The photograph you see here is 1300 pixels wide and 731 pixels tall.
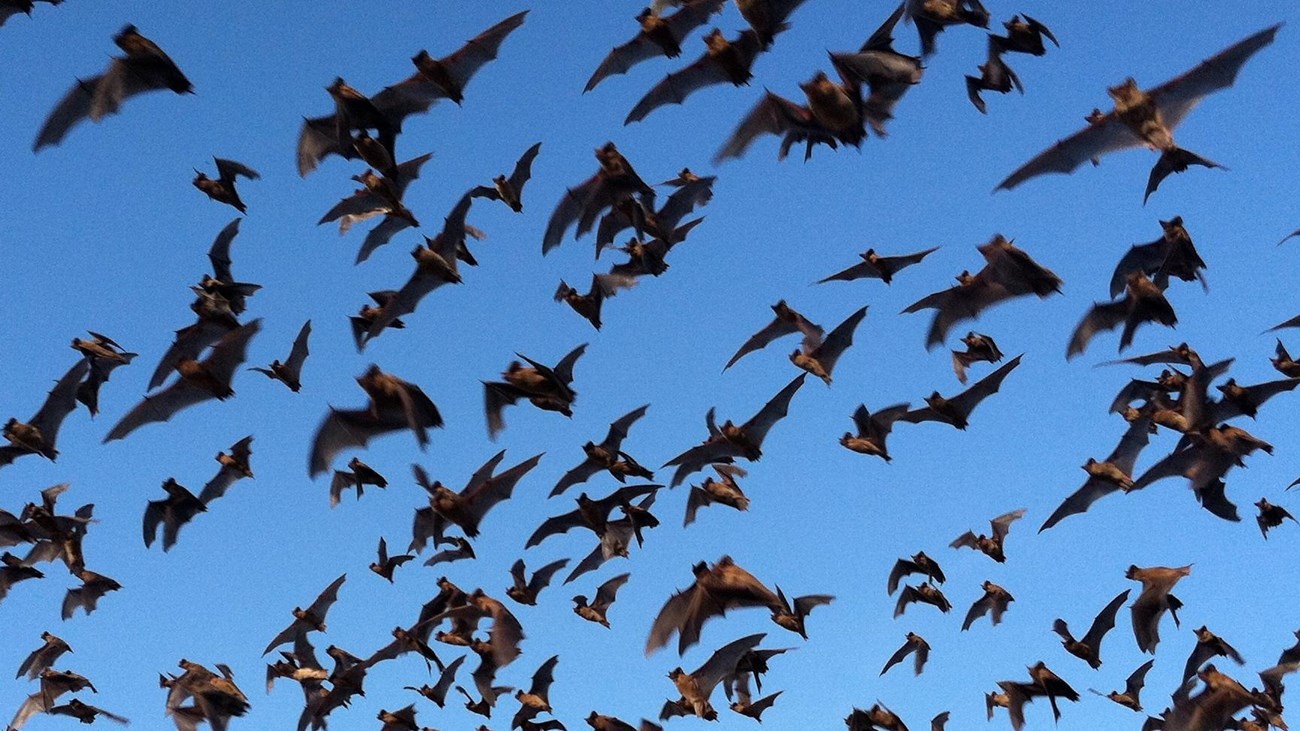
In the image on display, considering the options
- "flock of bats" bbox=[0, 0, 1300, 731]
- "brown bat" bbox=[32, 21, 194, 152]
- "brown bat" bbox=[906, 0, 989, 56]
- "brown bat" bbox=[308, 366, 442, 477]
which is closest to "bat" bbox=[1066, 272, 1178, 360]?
"flock of bats" bbox=[0, 0, 1300, 731]

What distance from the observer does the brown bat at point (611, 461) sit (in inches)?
931

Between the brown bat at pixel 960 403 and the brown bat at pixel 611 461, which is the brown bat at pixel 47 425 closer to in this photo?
the brown bat at pixel 611 461

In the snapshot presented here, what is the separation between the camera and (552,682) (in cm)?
2744

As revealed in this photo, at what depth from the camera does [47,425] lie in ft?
77.7

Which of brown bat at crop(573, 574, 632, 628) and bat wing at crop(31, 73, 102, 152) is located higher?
bat wing at crop(31, 73, 102, 152)

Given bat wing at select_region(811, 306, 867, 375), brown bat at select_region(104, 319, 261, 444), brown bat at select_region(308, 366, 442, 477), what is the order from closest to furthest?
brown bat at select_region(308, 366, 442, 477) < brown bat at select_region(104, 319, 261, 444) < bat wing at select_region(811, 306, 867, 375)

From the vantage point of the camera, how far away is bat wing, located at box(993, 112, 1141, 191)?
21.8 m

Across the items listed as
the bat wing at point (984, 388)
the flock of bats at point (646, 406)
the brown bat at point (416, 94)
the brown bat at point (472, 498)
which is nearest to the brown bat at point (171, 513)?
the flock of bats at point (646, 406)

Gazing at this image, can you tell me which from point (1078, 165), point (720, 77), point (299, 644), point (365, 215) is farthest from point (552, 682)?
point (1078, 165)

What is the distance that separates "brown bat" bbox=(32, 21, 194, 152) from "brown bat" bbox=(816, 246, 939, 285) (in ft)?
37.4

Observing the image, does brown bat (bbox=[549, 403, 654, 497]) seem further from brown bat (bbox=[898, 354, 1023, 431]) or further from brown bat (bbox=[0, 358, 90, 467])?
brown bat (bbox=[0, 358, 90, 467])

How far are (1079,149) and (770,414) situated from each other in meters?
7.11

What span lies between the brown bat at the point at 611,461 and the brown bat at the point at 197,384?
6.04 metres

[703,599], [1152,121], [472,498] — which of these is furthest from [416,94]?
[1152,121]
